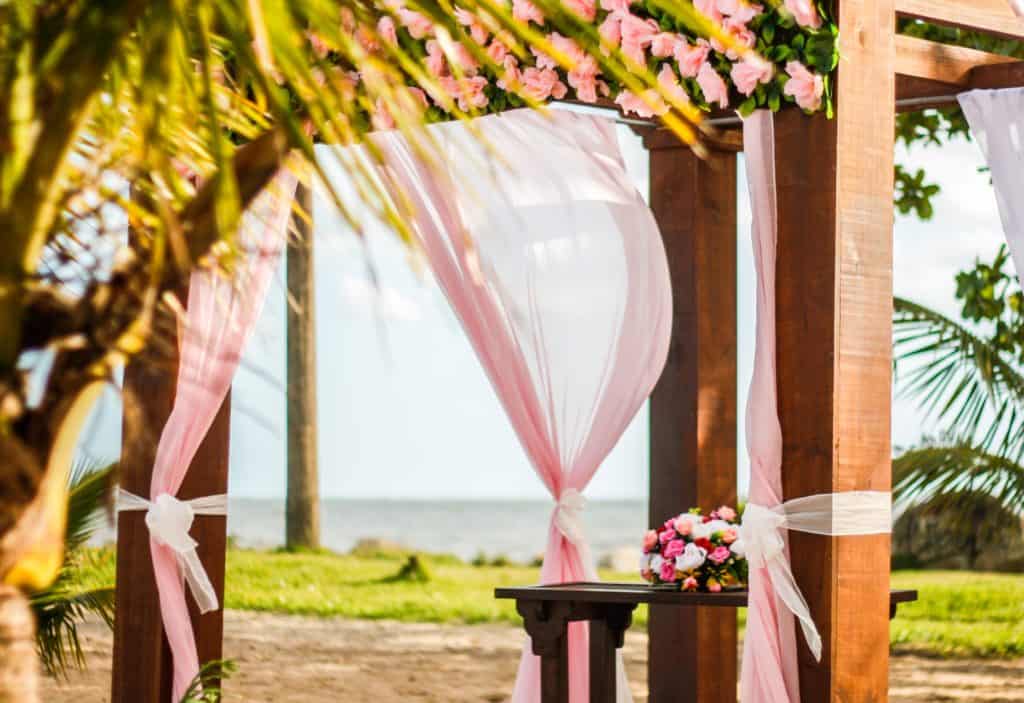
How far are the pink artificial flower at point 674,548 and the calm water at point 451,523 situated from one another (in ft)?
71.2

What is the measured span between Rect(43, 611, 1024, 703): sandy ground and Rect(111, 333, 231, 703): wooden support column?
3.09 meters

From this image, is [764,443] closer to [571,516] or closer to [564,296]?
[571,516]

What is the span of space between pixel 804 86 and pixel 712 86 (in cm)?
34

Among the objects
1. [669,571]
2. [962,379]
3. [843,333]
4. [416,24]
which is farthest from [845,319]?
[962,379]

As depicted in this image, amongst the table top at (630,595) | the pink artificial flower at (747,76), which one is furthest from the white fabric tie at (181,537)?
the pink artificial flower at (747,76)

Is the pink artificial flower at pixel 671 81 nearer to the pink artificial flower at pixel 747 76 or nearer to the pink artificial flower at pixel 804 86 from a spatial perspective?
the pink artificial flower at pixel 747 76

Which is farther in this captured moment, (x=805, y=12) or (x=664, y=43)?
(x=664, y=43)

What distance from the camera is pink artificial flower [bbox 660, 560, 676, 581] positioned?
15.3 ft

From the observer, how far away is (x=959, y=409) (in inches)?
271

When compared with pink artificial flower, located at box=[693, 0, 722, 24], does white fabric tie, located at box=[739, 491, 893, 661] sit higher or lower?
lower

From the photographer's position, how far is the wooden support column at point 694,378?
591cm

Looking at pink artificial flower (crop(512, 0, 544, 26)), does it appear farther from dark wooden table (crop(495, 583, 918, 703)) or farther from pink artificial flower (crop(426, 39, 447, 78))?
dark wooden table (crop(495, 583, 918, 703))

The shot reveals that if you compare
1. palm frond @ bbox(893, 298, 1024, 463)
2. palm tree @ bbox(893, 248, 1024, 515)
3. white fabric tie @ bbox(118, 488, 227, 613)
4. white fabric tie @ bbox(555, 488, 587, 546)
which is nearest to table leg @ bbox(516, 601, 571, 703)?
white fabric tie @ bbox(555, 488, 587, 546)

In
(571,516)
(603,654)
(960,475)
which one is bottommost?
(603,654)
